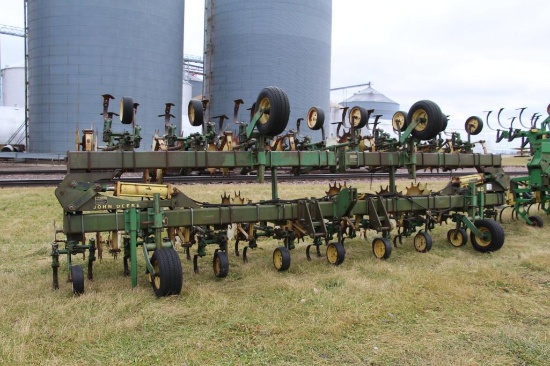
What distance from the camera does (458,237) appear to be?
7891 millimetres

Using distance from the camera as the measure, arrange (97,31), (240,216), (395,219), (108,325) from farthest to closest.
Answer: (97,31) < (395,219) < (240,216) < (108,325)

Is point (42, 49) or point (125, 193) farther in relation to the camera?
point (42, 49)

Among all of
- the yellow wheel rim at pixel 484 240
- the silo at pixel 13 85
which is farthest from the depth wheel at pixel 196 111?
the silo at pixel 13 85

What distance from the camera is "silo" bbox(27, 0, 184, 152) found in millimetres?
25172

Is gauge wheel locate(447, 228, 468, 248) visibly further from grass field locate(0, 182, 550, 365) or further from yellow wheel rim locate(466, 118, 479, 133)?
yellow wheel rim locate(466, 118, 479, 133)

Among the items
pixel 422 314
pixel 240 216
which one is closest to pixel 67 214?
pixel 240 216

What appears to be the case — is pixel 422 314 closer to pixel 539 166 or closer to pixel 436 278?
pixel 436 278

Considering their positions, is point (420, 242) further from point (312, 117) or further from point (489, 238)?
point (312, 117)

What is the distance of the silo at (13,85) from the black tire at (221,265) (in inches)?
1846

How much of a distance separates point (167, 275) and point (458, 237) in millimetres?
5192

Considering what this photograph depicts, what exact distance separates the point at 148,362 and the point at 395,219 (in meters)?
5.22

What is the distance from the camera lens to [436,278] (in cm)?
577

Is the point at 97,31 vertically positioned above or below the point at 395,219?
above

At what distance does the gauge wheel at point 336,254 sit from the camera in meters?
6.48
